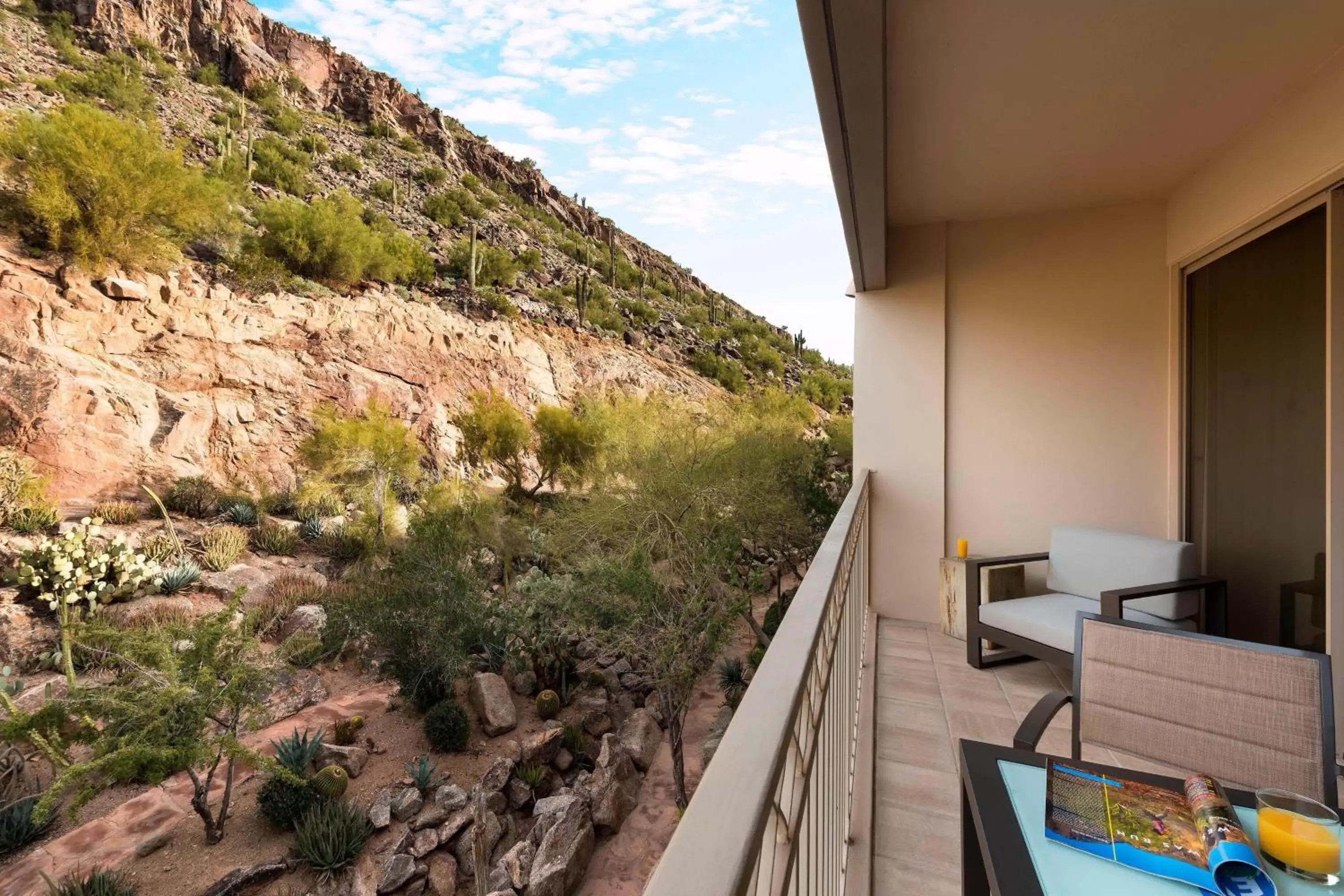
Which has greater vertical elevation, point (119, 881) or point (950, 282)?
point (950, 282)

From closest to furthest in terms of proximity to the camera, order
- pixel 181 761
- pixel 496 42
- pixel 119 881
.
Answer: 1. pixel 119 881
2. pixel 181 761
3. pixel 496 42

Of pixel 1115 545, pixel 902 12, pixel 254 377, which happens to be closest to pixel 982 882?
pixel 902 12

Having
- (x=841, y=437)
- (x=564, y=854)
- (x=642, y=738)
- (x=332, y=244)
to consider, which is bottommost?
(x=564, y=854)

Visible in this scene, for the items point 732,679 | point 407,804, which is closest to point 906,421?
point 732,679

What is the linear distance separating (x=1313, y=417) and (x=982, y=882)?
2.48 m

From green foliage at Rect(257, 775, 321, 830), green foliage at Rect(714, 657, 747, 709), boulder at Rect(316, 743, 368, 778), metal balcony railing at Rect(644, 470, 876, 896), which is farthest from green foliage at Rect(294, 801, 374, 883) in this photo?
metal balcony railing at Rect(644, 470, 876, 896)

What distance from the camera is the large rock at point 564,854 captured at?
488 centimetres

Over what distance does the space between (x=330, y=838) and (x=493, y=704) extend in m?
2.25

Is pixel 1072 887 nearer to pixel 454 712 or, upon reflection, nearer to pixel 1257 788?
pixel 1257 788

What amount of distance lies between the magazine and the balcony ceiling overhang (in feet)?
5.58

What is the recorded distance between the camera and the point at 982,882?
46.0 inches

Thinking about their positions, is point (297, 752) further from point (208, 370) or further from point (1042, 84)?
point (208, 370)

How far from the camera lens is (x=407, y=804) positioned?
571 centimetres

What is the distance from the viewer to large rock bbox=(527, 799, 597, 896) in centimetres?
488
